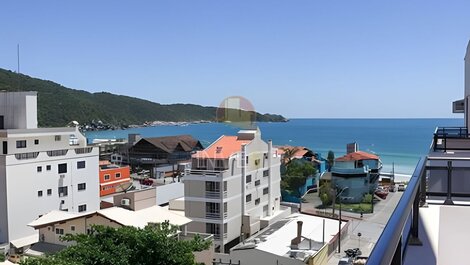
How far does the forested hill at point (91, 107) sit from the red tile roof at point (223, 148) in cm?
2452

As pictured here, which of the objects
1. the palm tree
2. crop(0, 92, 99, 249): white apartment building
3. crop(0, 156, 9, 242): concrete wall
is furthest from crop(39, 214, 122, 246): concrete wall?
the palm tree

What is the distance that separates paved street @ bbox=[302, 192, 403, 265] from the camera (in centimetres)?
1748

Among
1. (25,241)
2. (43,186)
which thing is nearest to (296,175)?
(43,186)

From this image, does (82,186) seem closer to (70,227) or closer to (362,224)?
(70,227)

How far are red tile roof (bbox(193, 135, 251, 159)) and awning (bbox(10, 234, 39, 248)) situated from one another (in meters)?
6.98

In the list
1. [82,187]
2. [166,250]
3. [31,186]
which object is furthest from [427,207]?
[82,187]

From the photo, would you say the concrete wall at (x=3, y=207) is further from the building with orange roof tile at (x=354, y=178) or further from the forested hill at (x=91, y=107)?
the forested hill at (x=91, y=107)

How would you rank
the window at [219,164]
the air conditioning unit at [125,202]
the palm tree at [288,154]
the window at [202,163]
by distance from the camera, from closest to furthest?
the window at [219,164], the window at [202,163], the air conditioning unit at [125,202], the palm tree at [288,154]

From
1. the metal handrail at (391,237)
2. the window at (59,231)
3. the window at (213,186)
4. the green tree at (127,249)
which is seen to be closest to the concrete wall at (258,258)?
the window at (213,186)

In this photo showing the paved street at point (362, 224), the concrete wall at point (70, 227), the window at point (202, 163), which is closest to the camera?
the concrete wall at point (70, 227)

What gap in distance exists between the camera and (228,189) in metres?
17.9

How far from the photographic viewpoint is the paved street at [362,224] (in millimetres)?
17484

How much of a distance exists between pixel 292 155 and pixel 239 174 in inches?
712

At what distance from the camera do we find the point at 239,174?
61.6 feet
